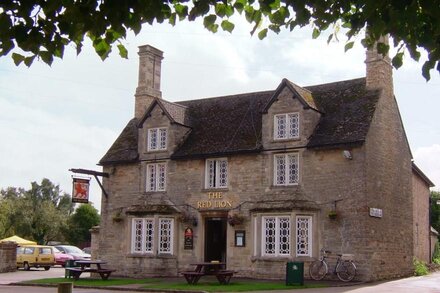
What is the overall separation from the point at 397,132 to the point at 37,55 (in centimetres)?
2276

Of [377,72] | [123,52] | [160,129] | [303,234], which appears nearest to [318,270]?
[303,234]

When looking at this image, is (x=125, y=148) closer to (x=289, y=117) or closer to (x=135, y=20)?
(x=289, y=117)

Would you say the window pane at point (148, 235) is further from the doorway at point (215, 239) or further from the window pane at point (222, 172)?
the window pane at point (222, 172)

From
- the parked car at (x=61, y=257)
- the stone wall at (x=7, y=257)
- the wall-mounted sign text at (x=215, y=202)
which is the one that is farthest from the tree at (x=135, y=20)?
the parked car at (x=61, y=257)

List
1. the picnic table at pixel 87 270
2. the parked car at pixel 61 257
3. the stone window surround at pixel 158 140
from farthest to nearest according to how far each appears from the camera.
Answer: the parked car at pixel 61 257
the stone window surround at pixel 158 140
the picnic table at pixel 87 270

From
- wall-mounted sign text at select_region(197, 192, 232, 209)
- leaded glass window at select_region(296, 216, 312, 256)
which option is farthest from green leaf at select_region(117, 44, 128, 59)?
wall-mounted sign text at select_region(197, 192, 232, 209)

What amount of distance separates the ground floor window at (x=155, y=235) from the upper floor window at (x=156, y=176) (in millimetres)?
1675

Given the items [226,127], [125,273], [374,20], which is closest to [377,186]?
[226,127]

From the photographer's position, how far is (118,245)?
2994 centimetres

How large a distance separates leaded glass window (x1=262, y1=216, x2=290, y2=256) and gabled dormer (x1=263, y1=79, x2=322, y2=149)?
10.3ft

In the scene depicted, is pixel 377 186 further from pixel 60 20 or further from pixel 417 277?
pixel 60 20

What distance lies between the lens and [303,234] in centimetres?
2509

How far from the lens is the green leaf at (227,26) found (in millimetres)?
8273

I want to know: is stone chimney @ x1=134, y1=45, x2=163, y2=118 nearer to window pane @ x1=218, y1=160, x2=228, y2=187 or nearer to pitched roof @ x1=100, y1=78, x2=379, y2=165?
pitched roof @ x1=100, y1=78, x2=379, y2=165
